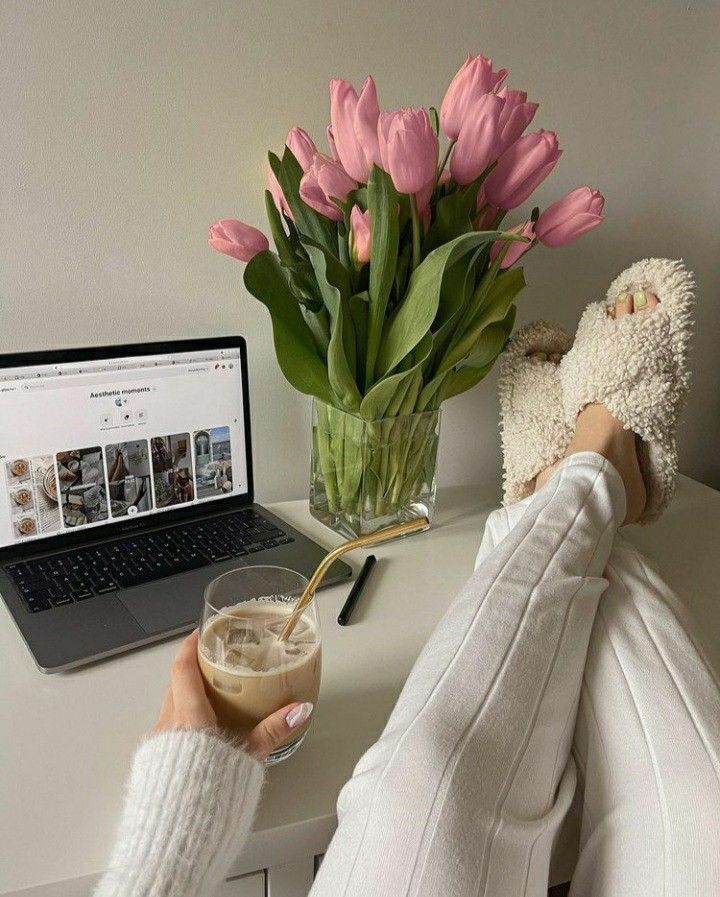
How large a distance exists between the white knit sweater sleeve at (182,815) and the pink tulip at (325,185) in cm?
49

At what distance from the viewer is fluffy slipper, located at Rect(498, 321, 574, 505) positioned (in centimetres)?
90

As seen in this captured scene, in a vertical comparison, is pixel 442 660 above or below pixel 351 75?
below

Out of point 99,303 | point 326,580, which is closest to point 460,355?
point 326,580

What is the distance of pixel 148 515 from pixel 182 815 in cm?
44

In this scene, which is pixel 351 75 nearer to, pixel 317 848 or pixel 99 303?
pixel 99 303

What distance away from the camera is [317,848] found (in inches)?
20.2

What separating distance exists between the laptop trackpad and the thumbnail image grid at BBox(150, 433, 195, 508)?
123 millimetres

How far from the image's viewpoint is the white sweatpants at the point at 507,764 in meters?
0.42

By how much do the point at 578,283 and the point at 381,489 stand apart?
1.50 ft

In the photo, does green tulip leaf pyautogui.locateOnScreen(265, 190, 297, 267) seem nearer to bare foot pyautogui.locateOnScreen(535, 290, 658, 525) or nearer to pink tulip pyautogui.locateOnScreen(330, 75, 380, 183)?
pink tulip pyautogui.locateOnScreen(330, 75, 380, 183)

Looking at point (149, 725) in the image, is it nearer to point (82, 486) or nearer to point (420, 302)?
point (82, 486)

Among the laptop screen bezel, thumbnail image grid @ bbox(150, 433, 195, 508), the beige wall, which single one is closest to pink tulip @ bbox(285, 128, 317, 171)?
the beige wall

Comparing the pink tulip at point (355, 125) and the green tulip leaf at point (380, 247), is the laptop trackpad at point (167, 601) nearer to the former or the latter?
the green tulip leaf at point (380, 247)

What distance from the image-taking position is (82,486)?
80cm
